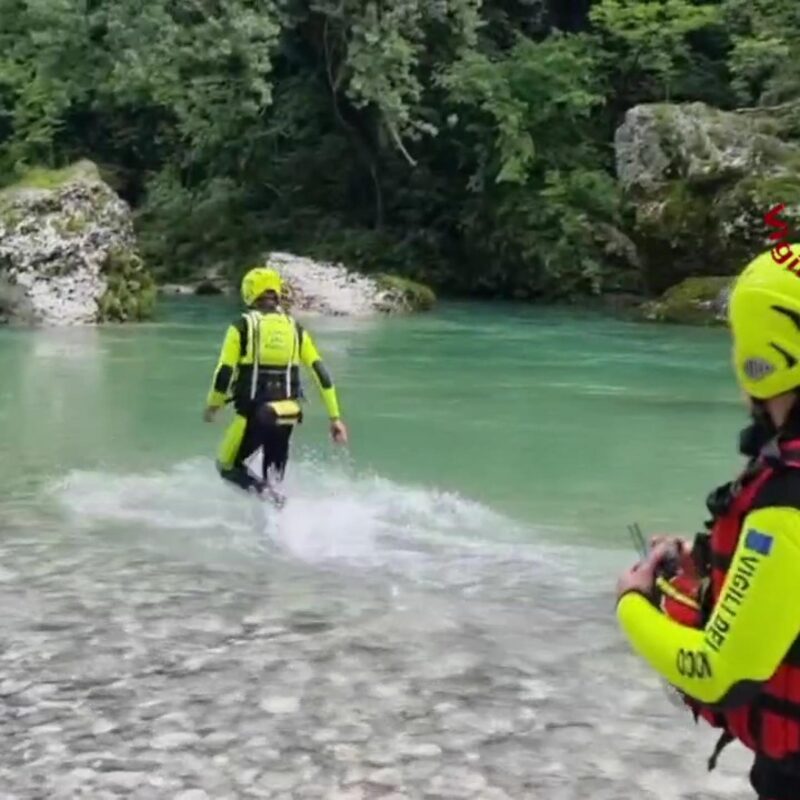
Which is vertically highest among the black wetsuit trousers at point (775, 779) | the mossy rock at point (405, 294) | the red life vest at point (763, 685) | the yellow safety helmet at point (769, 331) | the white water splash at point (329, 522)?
the yellow safety helmet at point (769, 331)

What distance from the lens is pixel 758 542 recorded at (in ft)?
8.05

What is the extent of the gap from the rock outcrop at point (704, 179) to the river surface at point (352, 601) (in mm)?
11764

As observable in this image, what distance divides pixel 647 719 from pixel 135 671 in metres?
2.11

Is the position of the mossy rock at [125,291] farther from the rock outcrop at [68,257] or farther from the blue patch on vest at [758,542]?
the blue patch on vest at [758,542]

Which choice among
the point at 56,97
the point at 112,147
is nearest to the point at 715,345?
the point at 56,97

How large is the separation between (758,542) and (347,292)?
86.4 ft

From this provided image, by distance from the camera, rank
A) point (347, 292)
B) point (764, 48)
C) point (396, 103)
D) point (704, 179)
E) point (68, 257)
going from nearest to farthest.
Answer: point (68, 257)
point (704, 179)
point (347, 292)
point (764, 48)
point (396, 103)

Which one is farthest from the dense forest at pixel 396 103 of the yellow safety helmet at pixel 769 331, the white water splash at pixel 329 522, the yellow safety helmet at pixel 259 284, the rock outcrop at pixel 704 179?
the yellow safety helmet at pixel 769 331

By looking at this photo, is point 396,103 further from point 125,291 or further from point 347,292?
point 125,291

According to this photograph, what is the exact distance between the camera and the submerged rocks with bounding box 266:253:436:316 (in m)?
28.1

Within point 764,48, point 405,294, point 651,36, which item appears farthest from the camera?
point 651,36

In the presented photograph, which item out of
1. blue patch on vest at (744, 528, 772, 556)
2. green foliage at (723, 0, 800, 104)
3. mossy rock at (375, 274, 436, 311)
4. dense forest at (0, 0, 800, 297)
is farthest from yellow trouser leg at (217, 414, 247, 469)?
green foliage at (723, 0, 800, 104)

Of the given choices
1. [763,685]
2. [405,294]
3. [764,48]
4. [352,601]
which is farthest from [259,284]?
[764,48]

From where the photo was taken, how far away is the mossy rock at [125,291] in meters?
25.7
